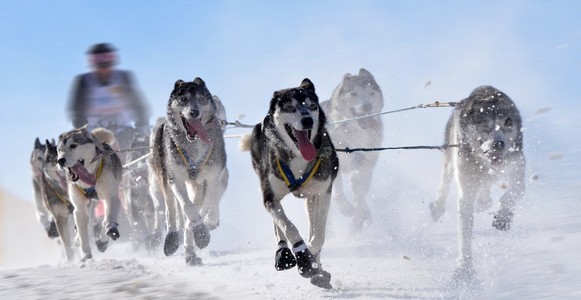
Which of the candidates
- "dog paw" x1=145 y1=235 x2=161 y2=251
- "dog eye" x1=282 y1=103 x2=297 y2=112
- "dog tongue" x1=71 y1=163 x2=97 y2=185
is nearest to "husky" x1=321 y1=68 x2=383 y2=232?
"dog paw" x1=145 y1=235 x2=161 y2=251

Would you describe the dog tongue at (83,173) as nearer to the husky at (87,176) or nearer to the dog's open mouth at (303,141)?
the husky at (87,176)

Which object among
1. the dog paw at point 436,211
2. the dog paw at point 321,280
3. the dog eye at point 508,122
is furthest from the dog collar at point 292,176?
the dog paw at point 436,211

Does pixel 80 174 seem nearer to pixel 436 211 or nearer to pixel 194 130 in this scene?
pixel 194 130

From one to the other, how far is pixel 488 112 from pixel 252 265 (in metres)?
2.04

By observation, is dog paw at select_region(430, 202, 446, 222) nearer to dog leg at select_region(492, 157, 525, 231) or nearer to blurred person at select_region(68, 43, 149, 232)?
dog leg at select_region(492, 157, 525, 231)

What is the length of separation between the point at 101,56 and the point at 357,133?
2914 mm

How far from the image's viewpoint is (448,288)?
412 cm

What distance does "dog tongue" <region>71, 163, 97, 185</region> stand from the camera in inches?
260

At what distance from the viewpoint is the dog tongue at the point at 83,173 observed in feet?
21.7

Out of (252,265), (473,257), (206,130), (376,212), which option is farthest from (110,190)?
(473,257)

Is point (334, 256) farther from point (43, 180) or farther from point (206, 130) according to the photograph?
point (43, 180)

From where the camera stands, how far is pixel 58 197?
284 inches

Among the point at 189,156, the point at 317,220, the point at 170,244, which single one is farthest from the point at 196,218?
the point at 317,220

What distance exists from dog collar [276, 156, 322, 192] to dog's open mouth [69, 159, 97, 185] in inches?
112
